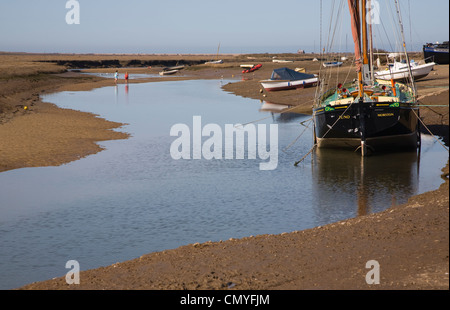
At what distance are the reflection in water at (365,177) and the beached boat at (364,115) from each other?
1.89 feet

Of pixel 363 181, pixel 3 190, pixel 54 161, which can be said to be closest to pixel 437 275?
pixel 363 181

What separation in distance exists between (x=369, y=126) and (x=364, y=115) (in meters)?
0.50

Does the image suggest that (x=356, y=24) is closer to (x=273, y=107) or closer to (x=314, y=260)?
(x=314, y=260)

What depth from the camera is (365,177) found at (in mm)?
20516

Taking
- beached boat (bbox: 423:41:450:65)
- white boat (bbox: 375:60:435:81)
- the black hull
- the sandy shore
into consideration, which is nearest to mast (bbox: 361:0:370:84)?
the black hull

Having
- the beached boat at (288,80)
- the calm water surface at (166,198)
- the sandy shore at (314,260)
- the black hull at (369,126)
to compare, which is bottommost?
the calm water surface at (166,198)

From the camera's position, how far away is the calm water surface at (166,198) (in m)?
13.5

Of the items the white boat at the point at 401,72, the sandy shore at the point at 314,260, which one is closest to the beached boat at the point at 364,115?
→ the sandy shore at the point at 314,260

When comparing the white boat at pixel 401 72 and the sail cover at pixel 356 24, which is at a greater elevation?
the sail cover at pixel 356 24

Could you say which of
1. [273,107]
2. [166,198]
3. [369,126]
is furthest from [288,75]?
[166,198]

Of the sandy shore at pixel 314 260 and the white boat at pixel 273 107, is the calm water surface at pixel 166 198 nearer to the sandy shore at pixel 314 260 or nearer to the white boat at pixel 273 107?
the sandy shore at pixel 314 260

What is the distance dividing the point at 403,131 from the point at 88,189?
495 inches

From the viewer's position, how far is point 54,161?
23.4m

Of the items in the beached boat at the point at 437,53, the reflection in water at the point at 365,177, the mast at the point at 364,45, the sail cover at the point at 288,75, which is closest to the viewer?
the reflection in water at the point at 365,177
